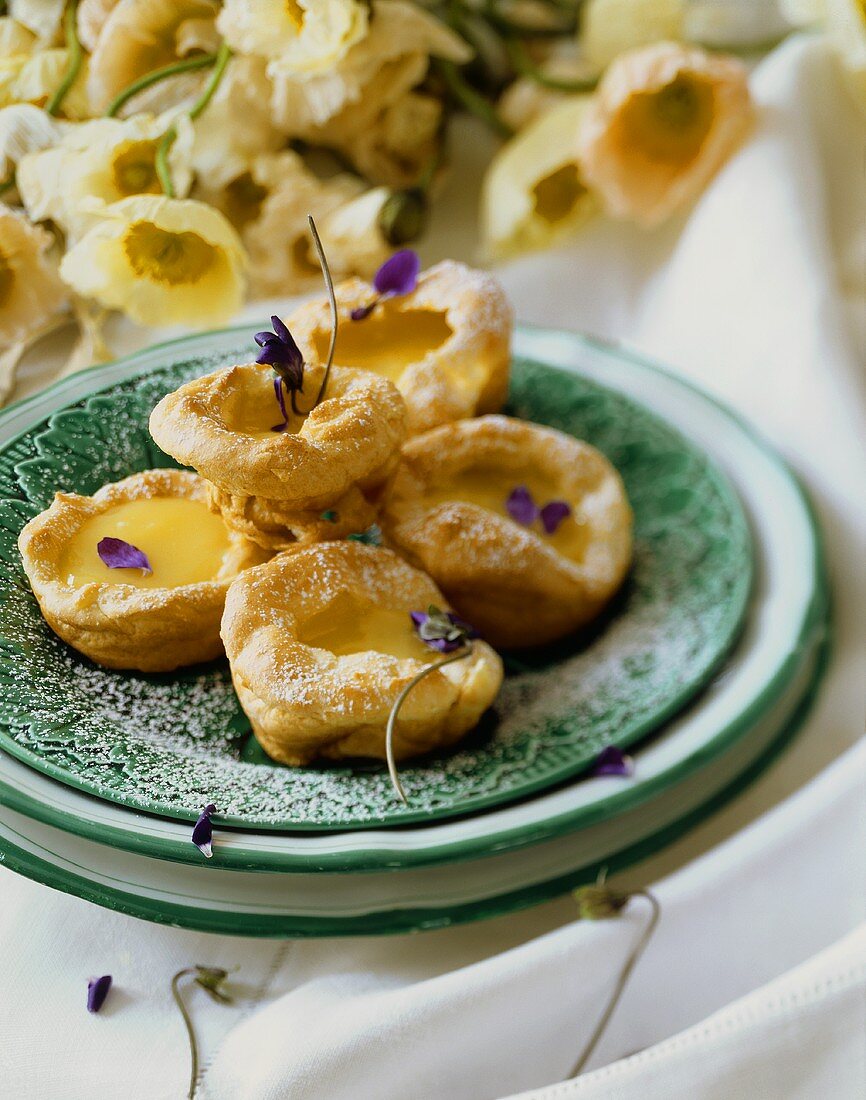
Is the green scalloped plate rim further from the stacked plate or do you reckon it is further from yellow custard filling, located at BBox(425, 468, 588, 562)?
yellow custard filling, located at BBox(425, 468, 588, 562)

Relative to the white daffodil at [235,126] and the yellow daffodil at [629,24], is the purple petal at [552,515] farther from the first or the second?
the yellow daffodil at [629,24]

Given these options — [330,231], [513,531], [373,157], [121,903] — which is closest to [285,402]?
[513,531]

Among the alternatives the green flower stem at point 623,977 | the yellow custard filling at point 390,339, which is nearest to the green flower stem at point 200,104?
the yellow custard filling at point 390,339

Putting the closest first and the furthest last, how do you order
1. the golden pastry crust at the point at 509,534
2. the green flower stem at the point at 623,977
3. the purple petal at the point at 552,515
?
the green flower stem at the point at 623,977
the golden pastry crust at the point at 509,534
the purple petal at the point at 552,515

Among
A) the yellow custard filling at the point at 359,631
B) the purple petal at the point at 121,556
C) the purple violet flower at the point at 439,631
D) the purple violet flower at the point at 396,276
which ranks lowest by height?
the yellow custard filling at the point at 359,631

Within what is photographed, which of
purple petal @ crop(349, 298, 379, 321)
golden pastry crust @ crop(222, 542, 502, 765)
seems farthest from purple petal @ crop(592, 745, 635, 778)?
purple petal @ crop(349, 298, 379, 321)
